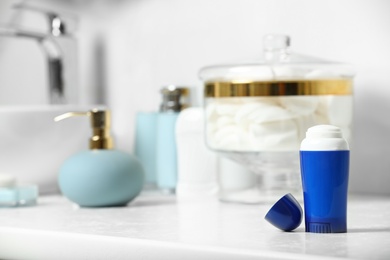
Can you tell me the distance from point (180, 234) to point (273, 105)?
29cm

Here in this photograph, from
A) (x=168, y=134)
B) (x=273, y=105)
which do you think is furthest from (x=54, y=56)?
(x=273, y=105)

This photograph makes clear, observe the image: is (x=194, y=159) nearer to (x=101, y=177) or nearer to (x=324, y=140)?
(x=101, y=177)

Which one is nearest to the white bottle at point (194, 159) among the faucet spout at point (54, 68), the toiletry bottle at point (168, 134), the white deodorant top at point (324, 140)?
the toiletry bottle at point (168, 134)

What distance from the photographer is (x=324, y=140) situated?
2.49ft

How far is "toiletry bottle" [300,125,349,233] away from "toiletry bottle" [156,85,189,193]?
47 centimetres

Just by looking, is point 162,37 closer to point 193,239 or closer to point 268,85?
point 268,85

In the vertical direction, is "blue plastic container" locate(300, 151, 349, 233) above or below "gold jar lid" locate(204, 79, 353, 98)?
below

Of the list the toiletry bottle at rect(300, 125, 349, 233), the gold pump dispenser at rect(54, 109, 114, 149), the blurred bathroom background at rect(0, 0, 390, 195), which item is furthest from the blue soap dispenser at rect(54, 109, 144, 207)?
the toiletry bottle at rect(300, 125, 349, 233)

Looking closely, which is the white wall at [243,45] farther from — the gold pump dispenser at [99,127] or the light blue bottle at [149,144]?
the gold pump dispenser at [99,127]

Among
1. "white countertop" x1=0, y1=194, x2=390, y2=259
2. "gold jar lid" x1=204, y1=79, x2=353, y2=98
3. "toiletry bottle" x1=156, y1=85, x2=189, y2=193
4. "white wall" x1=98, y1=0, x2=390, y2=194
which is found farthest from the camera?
"toiletry bottle" x1=156, y1=85, x2=189, y2=193

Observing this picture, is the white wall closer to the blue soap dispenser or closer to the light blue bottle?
the light blue bottle

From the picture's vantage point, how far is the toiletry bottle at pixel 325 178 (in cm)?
76

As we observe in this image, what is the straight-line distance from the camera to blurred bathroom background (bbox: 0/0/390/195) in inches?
44.7

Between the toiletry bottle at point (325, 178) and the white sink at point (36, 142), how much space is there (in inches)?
23.9
